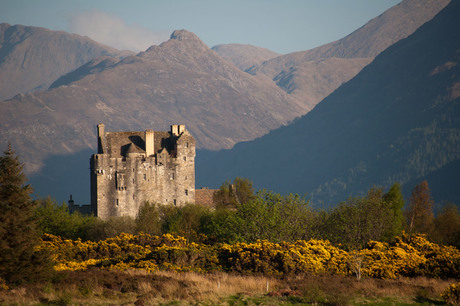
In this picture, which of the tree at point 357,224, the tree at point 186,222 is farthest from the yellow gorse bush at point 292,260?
the tree at point 186,222

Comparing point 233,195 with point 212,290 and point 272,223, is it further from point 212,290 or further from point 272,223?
point 212,290

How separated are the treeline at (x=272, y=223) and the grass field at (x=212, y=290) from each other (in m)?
19.7

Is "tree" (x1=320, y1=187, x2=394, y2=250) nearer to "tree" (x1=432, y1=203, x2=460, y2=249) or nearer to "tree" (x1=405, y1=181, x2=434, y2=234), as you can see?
"tree" (x1=432, y1=203, x2=460, y2=249)

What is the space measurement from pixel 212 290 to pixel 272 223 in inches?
1050

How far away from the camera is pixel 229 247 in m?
59.0

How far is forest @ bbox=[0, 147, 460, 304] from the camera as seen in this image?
44.4m

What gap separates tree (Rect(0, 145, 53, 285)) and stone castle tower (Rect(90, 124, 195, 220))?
69338 mm

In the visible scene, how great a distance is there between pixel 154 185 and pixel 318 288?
7861 centimetres

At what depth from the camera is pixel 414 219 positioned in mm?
112250

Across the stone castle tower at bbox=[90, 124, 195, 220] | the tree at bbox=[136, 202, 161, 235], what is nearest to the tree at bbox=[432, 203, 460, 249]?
the tree at bbox=[136, 202, 161, 235]

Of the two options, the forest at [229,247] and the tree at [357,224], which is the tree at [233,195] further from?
the tree at [357,224]

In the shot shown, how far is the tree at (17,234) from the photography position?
144 feet

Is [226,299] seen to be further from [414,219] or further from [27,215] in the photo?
[414,219]

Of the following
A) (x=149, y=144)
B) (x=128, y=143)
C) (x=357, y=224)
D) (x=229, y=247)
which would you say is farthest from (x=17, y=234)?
(x=149, y=144)
